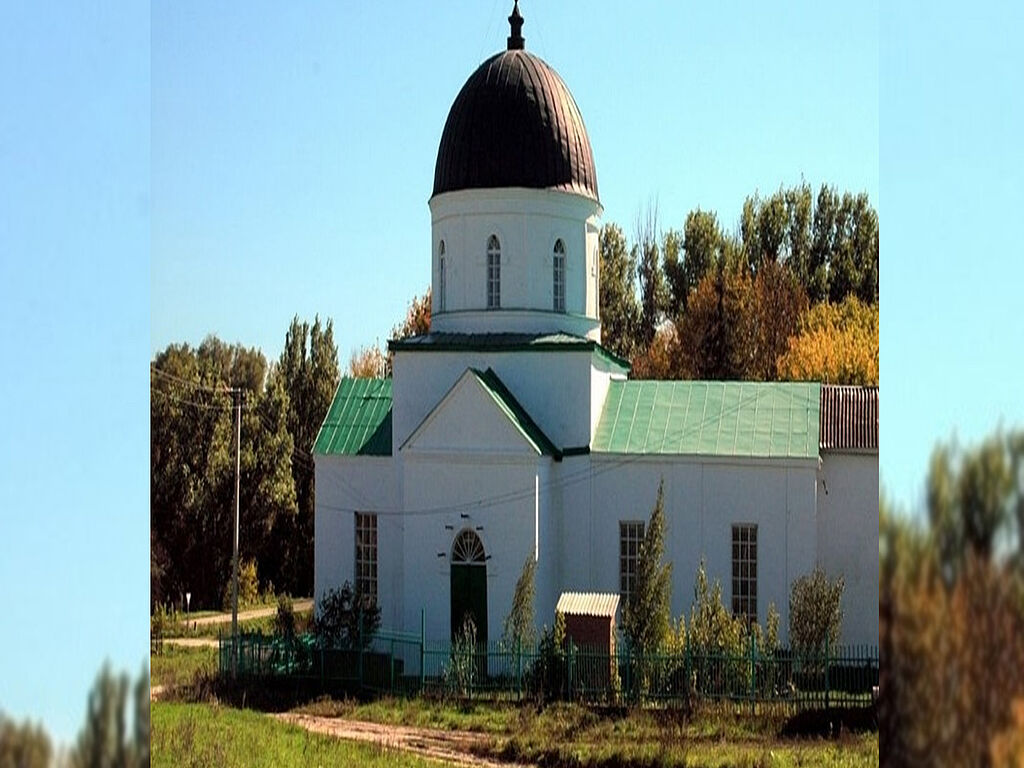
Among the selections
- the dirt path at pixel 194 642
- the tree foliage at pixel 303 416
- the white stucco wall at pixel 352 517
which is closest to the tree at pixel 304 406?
the tree foliage at pixel 303 416

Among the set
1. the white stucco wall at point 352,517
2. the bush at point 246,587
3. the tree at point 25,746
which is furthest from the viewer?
the bush at point 246,587

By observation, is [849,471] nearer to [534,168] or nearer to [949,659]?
[534,168]

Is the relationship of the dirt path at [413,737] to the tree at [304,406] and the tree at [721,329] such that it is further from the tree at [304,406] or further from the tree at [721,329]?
the tree at [721,329]

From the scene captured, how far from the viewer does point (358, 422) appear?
1437cm

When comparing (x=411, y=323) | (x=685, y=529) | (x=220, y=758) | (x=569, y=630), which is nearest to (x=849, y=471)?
(x=685, y=529)

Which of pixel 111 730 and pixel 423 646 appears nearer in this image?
pixel 111 730

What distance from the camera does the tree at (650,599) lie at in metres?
11.6

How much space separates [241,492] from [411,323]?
379cm

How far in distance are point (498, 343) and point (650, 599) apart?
343cm

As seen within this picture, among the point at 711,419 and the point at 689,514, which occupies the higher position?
the point at 711,419

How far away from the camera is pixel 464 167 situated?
13.7 metres

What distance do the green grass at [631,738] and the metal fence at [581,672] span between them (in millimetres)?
305

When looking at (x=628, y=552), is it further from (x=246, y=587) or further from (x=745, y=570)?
(x=246, y=587)

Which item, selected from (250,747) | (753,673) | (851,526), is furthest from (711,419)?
(250,747)
